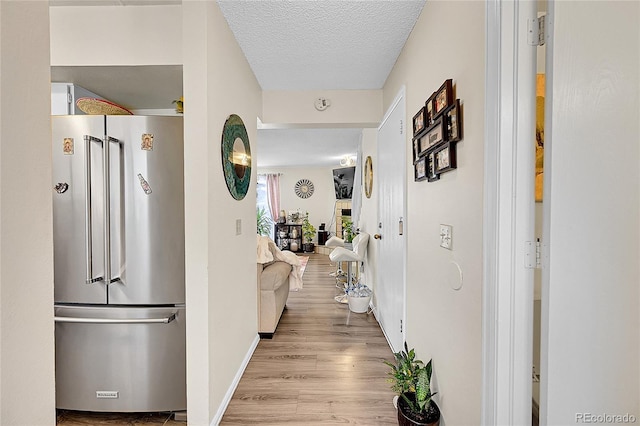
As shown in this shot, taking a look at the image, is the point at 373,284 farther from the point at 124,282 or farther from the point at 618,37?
the point at 618,37

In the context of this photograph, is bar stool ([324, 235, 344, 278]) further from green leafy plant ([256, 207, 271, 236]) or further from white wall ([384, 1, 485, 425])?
green leafy plant ([256, 207, 271, 236])

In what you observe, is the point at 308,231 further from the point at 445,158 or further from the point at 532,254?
the point at 532,254

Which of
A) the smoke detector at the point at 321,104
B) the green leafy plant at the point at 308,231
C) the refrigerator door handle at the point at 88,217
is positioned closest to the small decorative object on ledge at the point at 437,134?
the smoke detector at the point at 321,104

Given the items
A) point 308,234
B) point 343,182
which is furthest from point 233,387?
point 308,234

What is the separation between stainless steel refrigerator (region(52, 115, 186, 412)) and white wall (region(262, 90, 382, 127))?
4.66ft

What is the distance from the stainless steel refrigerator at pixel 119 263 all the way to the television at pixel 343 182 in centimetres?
553

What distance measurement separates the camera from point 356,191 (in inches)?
186

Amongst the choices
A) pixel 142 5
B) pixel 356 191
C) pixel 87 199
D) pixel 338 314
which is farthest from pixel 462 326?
pixel 356 191

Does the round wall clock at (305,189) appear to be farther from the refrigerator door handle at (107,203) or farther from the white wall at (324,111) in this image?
the refrigerator door handle at (107,203)

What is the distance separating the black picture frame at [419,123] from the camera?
165 centimetres

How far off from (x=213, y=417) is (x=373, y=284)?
7.31 ft

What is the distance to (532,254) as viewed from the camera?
98 cm

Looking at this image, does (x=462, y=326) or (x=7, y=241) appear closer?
(x=7, y=241)

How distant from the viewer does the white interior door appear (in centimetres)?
219
